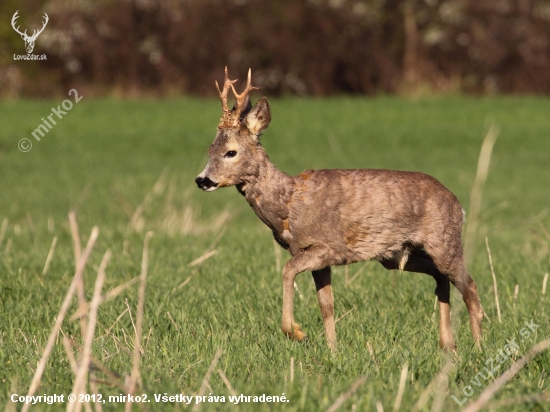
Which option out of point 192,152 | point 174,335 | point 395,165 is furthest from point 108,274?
point 192,152

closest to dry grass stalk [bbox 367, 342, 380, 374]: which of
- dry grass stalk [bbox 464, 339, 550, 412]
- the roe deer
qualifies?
the roe deer

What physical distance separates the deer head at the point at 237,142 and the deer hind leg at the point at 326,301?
823mm

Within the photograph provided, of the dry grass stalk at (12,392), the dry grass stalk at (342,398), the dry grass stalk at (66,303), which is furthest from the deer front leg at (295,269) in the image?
the dry grass stalk at (66,303)

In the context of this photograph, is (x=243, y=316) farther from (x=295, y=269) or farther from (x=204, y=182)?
(x=204, y=182)

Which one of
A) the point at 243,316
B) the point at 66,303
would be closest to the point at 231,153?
the point at 243,316

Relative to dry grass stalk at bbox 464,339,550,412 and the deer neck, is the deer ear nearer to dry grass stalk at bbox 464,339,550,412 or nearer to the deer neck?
the deer neck

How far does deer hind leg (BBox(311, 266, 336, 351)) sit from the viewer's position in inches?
238

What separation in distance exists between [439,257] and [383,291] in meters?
1.44

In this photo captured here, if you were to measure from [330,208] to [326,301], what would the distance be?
1.95 ft

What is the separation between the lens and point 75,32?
40.3 meters

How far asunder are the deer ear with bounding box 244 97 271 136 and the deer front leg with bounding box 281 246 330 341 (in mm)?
811

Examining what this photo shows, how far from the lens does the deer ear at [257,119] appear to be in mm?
6000

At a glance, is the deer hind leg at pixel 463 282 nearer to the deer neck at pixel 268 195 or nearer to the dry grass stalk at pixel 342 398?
the deer neck at pixel 268 195

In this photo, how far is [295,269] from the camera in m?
5.90
